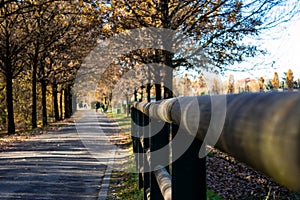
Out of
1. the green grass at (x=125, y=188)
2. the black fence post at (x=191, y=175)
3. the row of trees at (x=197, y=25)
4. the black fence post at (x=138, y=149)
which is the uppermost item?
the row of trees at (x=197, y=25)

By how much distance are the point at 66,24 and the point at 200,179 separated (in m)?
21.3

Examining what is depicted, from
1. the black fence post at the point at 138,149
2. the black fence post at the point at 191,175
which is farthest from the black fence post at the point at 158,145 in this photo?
the black fence post at the point at 138,149

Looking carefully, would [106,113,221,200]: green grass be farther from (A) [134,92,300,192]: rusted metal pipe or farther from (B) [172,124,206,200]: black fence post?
(A) [134,92,300,192]: rusted metal pipe

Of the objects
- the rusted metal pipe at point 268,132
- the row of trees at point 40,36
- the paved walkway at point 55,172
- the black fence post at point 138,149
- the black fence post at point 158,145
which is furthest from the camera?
the row of trees at point 40,36

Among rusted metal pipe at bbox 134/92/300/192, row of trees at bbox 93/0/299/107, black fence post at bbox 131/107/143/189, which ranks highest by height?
row of trees at bbox 93/0/299/107

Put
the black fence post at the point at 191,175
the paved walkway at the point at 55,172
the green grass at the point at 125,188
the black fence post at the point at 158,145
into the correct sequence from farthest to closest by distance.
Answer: the paved walkway at the point at 55,172, the green grass at the point at 125,188, the black fence post at the point at 158,145, the black fence post at the point at 191,175

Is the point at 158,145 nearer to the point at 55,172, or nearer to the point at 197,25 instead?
the point at 55,172

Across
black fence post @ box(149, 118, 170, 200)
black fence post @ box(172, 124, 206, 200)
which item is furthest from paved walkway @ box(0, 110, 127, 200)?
black fence post @ box(172, 124, 206, 200)

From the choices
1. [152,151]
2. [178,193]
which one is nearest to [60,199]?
[152,151]

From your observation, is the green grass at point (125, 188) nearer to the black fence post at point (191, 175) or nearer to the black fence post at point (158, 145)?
the black fence post at point (158, 145)

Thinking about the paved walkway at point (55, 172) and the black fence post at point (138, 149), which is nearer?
the black fence post at point (138, 149)

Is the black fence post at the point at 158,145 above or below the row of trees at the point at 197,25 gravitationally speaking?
below

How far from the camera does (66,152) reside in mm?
13602

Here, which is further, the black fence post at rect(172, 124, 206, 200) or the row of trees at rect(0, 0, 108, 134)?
the row of trees at rect(0, 0, 108, 134)
